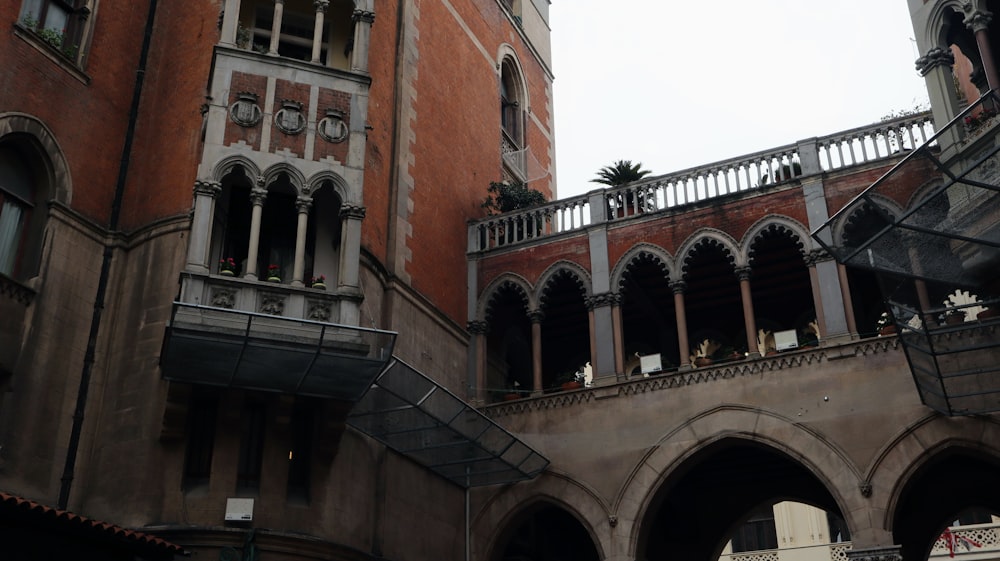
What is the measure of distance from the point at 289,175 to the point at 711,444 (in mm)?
9660

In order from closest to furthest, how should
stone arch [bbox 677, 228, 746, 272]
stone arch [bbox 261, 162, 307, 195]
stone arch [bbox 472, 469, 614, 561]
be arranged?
stone arch [bbox 261, 162, 307, 195] → stone arch [bbox 472, 469, 614, 561] → stone arch [bbox 677, 228, 746, 272]

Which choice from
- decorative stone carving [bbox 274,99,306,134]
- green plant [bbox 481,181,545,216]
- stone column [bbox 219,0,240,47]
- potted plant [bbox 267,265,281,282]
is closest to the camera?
potted plant [bbox 267,265,281,282]

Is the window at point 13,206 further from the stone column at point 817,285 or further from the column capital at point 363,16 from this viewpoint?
the stone column at point 817,285

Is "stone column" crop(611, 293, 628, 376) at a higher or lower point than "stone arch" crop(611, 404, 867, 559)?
higher

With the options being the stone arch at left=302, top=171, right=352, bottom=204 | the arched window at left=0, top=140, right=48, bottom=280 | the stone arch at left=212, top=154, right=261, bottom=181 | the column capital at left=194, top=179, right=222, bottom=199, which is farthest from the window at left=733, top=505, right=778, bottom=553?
the arched window at left=0, top=140, right=48, bottom=280

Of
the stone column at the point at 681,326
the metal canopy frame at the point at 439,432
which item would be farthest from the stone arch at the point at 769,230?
the metal canopy frame at the point at 439,432

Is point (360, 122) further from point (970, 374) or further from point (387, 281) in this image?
point (970, 374)

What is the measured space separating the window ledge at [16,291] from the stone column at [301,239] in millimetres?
4226

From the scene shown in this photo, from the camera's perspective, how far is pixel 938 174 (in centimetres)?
2014

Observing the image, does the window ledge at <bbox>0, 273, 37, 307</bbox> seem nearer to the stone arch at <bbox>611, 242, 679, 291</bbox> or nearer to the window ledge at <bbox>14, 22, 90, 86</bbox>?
the window ledge at <bbox>14, 22, 90, 86</bbox>

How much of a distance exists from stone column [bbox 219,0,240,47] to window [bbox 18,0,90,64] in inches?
105

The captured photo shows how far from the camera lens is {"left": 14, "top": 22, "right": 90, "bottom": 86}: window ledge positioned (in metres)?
17.6

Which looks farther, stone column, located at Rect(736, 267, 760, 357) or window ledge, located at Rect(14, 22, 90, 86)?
stone column, located at Rect(736, 267, 760, 357)

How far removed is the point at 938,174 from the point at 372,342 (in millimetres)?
11504
